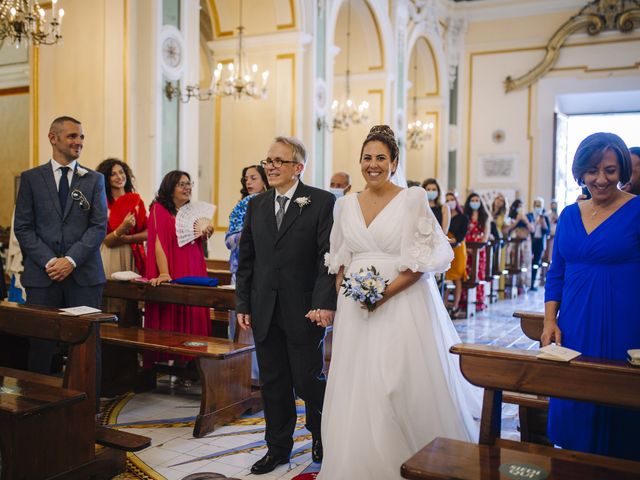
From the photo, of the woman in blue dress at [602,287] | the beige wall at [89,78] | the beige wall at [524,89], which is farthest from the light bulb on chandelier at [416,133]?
the woman in blue dress at [602,287]

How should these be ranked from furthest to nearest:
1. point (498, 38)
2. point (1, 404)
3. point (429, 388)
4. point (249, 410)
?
point (498, 38) < point (249, 410) < point (429, 388) < point (1, 404)

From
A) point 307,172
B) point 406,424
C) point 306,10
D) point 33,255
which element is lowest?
point 406,424

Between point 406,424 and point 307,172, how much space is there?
716cm

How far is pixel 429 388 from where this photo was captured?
3.02 metres

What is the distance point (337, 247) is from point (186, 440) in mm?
1564

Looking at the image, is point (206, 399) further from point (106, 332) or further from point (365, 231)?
point (365, 231)

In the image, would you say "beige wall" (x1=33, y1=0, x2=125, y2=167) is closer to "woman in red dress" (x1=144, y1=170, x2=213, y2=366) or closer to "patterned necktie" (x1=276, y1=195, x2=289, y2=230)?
"woman in red dress" (x1=144, y1=170, x2=213, y2=366)

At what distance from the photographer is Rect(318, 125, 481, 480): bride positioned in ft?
9.54

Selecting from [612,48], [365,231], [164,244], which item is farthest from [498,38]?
[365,231]

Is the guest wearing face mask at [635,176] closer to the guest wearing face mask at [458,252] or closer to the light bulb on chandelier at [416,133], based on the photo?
the guest wearing face mask at [458,252]

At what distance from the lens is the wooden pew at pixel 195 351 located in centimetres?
400

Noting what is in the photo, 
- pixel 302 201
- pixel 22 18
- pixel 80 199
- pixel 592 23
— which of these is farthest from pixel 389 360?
pixel 592 23

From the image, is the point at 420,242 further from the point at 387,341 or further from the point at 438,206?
the point at 438,206

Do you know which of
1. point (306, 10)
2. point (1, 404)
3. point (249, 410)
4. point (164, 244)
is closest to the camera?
point (1, 404)
